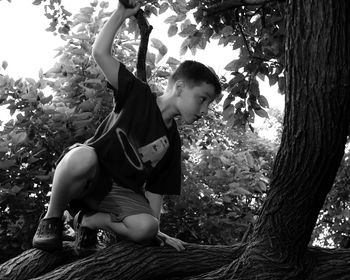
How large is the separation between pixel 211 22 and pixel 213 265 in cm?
183

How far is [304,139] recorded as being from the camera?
1921mm

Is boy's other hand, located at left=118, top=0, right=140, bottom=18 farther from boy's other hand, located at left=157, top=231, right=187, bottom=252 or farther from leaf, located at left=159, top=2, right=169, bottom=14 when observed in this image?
leaf, located at left=159, top=2, right=169, bottom=14

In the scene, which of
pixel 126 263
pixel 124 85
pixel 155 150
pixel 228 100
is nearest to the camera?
pixel 126 263

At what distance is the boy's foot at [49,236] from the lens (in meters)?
2.35

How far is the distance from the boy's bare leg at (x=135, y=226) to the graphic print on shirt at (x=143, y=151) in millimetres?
253

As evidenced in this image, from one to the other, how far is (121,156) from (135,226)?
0.34 meters

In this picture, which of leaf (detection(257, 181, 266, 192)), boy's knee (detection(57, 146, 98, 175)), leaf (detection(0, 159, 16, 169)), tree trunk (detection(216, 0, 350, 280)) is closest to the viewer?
tree trunk (detection(216, 0, 350, 280))

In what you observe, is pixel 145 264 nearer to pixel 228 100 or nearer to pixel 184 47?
pixel 228 100

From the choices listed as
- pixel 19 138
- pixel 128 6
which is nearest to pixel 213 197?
pixel 19 138

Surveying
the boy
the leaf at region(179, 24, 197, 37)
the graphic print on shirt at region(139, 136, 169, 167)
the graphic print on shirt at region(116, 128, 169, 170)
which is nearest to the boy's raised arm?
the boy

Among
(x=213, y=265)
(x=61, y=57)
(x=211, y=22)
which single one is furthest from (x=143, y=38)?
(x=61, y=57)

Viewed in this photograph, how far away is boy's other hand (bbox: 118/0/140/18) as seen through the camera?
233cm

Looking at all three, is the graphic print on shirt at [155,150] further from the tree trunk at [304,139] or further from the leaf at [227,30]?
the leaf at [227,30]

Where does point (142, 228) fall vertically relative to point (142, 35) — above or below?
below
